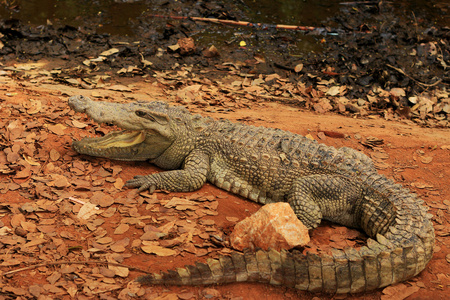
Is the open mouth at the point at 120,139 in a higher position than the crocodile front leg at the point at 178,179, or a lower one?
higher

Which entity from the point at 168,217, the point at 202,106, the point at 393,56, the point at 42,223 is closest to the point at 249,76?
the point at 202,106

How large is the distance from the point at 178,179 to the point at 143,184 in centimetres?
38

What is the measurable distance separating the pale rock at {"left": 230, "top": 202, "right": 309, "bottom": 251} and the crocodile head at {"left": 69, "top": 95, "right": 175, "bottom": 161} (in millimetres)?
1585

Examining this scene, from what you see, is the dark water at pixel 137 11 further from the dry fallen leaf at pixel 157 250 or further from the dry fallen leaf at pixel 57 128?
the dry fallen leaf at pixel 157 250

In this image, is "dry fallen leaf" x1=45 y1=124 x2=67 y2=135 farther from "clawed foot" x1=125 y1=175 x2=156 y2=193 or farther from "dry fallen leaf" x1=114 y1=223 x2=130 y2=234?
"dry fallen leaf" x1=114 y1=223 x2=130 y2=234

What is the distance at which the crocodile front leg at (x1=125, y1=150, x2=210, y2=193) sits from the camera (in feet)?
15.1

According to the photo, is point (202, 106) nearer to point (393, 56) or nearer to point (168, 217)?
point (168, 217)

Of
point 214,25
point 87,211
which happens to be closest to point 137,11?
point 214,25

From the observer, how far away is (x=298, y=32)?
9680 millimetres

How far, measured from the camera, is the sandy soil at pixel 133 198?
3.25m

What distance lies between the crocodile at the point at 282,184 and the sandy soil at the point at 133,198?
0.13 metres

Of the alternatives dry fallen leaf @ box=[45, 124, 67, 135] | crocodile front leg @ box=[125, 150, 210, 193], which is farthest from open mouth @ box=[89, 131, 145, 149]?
dry fallen leaf @ box=[45, 124, 67, 135]

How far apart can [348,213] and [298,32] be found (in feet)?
20.2

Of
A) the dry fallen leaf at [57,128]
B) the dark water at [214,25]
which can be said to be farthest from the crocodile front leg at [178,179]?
the dark water at [214,25]
